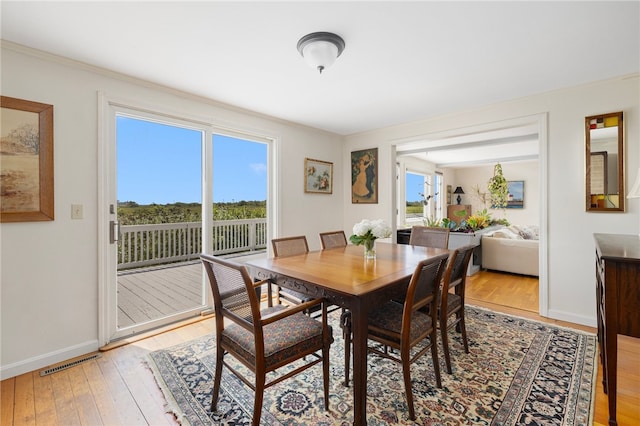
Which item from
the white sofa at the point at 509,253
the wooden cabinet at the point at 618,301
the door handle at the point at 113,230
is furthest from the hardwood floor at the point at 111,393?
the white sofa at the point at 509,253

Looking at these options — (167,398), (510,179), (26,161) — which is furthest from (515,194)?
(26,161)

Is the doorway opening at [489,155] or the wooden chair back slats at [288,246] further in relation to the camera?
the doorway opening at [489,155]

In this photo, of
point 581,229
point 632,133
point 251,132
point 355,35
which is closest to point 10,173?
point 251,132

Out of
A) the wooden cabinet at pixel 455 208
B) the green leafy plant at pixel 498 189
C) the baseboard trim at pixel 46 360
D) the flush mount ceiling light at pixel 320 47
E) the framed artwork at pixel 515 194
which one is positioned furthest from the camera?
the wooden cabinet at pixel 455 208

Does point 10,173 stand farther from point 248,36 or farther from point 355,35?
point 355,35

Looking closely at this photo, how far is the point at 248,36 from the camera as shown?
1.94 metres

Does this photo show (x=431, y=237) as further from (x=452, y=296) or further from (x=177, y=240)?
(x=177, y=240)

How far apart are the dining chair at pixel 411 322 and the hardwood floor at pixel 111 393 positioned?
38.1 inches

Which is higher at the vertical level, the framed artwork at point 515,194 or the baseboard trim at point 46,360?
the framed artwork at point 515,194

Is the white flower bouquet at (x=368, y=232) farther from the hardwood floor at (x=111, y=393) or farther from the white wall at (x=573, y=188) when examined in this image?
the white wall at (x=573, y=188)

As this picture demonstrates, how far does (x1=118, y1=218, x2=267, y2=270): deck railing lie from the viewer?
4524 mm

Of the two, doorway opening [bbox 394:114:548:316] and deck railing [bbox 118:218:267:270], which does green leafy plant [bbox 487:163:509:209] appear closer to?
doorway opening [bbox 394:114:548:316]

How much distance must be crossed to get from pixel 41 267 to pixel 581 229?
→ 15.2 feet

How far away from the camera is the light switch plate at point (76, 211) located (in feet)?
7.55
